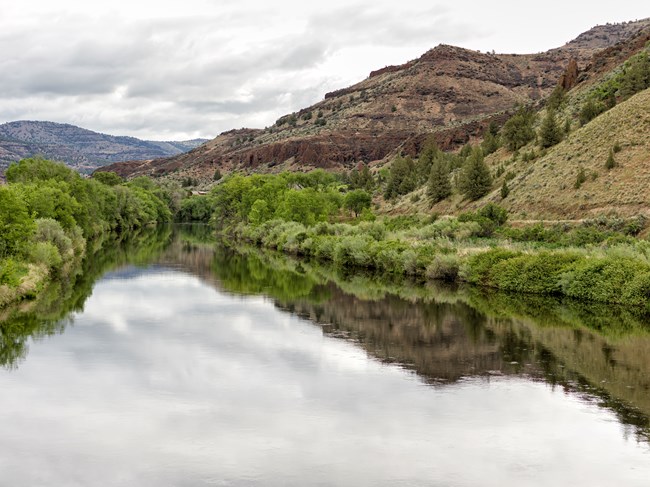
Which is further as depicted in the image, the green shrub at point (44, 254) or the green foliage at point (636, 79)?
the green foliage at point (636, 79)

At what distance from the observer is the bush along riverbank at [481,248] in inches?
1538

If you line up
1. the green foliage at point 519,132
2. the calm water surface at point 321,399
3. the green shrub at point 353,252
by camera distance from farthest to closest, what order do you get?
the green foliage at point 519,132 < the green shrub at point 353,252 < the calm water surface at point 321,399

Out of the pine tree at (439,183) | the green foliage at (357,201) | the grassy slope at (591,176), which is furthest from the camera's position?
the green foliage at (357,201)

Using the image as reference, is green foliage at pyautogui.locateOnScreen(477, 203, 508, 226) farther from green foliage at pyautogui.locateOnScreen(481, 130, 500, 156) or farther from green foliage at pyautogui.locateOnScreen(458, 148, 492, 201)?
green foliage at pyautogui.locateOnScreen(481, 130, 500, 156)

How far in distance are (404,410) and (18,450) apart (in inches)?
411

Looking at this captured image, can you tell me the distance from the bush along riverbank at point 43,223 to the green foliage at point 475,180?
38.5m

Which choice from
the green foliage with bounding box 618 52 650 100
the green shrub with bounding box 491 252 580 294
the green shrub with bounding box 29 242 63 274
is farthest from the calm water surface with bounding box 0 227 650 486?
the green foliage with bounding box 618 52 650 100

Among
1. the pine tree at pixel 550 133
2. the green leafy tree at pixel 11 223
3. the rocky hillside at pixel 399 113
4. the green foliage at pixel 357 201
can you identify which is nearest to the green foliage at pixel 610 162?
the pine tree at pixel 550 133

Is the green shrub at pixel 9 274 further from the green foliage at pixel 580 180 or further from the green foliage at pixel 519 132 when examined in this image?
the green foliage at pixel 519 132

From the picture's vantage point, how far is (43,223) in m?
50.3

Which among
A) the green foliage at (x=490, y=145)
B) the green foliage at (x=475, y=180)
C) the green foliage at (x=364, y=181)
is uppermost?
the green foliage at (x=490, y=145)

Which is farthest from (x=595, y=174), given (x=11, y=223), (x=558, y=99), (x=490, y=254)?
(x=11, y=223)

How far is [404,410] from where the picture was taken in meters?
21.1

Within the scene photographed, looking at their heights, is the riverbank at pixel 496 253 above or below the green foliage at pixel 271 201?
below
